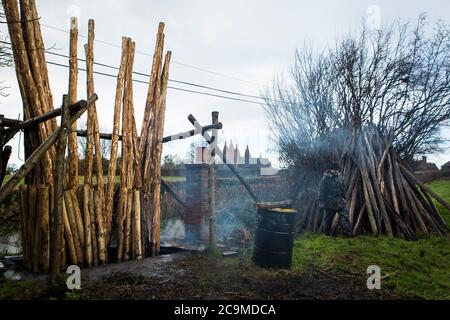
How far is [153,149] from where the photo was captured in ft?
21.0

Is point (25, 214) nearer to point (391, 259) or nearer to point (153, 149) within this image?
point (153, 149)

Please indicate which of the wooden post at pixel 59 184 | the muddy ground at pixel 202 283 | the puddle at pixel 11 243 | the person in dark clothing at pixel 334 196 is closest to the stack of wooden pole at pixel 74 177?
the wooden post at pixel 59 184

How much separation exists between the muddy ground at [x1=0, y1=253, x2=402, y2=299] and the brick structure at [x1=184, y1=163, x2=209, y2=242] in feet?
5.58

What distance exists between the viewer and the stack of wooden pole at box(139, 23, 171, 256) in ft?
20.4

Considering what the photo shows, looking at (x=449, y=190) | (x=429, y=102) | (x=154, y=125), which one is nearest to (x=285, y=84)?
(x=429, y=102)

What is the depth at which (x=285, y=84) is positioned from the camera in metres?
13.3

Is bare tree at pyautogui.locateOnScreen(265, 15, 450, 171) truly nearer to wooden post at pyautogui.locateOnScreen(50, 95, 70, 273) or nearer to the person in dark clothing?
the person in dark clothing

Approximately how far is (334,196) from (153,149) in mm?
4915

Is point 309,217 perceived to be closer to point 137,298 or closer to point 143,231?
point 143,231

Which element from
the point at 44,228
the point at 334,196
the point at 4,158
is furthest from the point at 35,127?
the point at 334,196

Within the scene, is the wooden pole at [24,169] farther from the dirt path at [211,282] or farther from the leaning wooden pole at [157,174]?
the leaning wooden pole at [157,174]
